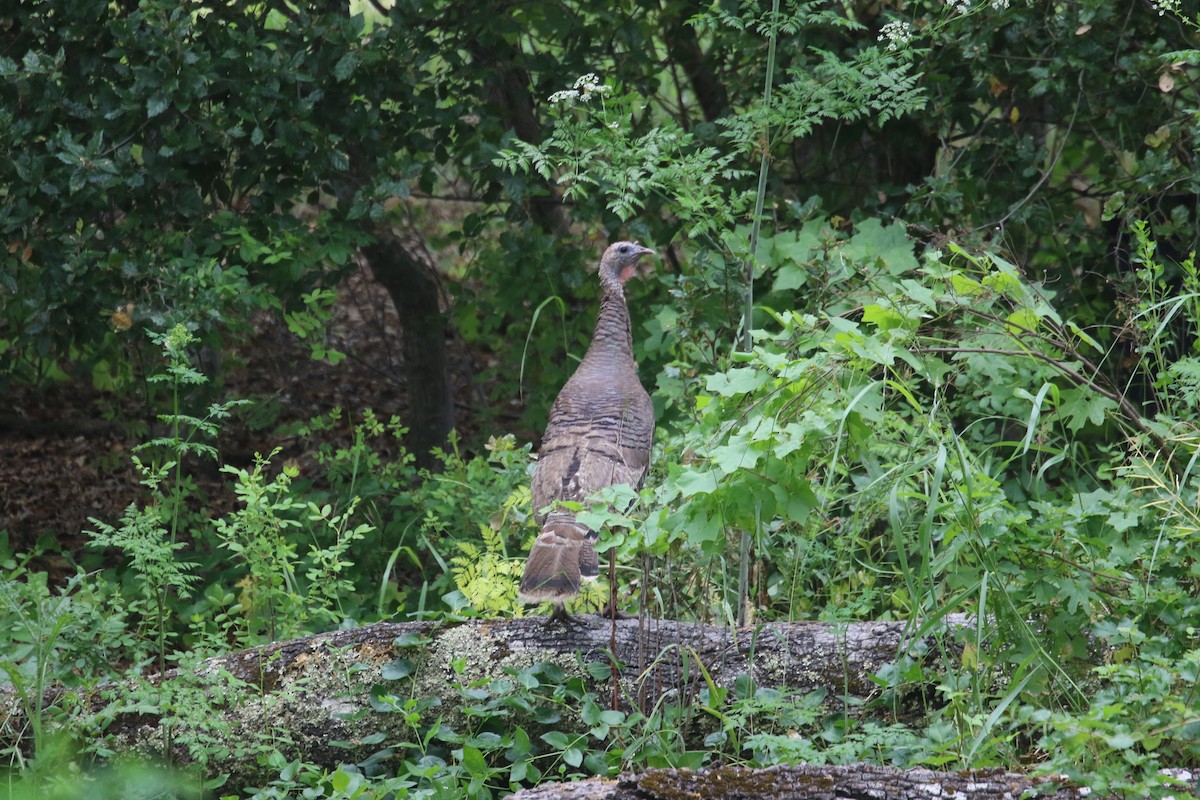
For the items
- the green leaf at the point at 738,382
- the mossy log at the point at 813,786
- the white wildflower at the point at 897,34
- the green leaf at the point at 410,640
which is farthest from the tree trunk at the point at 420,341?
the mossy log at the point at 813,786

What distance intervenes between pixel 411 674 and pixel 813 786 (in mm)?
1570

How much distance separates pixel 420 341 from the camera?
7.86 meters

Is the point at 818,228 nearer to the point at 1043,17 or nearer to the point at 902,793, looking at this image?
the point at 1043,17

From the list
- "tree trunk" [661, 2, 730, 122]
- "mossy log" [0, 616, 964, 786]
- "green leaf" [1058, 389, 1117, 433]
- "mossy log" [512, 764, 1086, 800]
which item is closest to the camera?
"mossy log" [512, 764, 1086, 800]

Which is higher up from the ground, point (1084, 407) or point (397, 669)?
point (1084, 407)

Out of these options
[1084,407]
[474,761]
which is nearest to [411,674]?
[474,761]

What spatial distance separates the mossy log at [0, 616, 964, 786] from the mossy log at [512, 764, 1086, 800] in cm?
63

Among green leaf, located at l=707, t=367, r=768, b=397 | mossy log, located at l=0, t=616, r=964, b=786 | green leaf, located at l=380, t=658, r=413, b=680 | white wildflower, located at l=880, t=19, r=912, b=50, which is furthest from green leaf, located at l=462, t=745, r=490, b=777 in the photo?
white wildflower, located at l=880, t=19, r=912, b=50

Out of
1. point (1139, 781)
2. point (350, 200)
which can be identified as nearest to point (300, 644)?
point (1139, 781)

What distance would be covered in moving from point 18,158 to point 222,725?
128 inches

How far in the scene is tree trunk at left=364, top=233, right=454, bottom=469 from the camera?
24.7ft

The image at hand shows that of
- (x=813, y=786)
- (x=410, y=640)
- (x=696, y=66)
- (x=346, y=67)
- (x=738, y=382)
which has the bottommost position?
(x=813, y=786)

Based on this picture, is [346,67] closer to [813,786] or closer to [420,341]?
[420,341]

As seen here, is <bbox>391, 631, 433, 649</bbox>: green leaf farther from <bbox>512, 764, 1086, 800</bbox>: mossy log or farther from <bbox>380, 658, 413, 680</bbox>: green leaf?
<bbox>512, 764, 1086, 800</bbox>: mossy log
